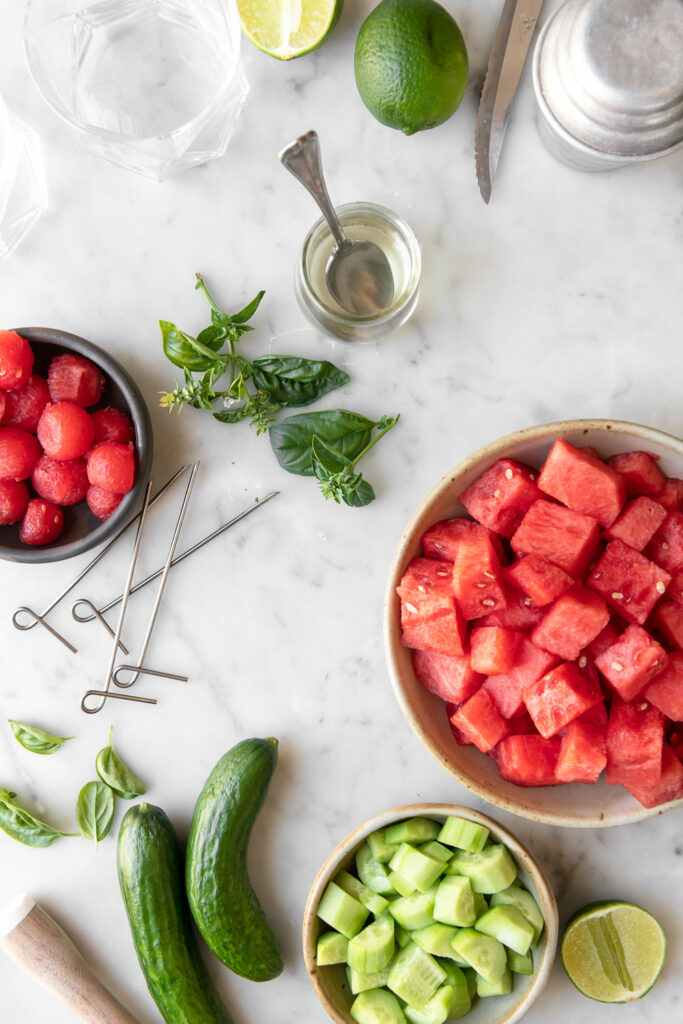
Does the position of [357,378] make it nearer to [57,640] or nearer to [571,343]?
[571,343]

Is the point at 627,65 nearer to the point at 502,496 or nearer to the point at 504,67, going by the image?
the point at 504,67

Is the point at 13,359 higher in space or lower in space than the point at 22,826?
higher

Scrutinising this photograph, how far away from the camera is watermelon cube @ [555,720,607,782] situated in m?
1.32

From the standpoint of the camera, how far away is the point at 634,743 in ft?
4.40

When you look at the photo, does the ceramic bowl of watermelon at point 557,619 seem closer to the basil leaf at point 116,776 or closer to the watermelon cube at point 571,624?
the watermelon cube at point 571,624

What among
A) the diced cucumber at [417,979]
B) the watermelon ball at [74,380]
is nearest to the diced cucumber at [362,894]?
the diced cucumber at [417,979]

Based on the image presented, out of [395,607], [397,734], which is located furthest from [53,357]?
[397,734]

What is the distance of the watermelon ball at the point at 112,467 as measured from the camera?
146cm

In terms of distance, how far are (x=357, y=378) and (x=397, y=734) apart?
71cm

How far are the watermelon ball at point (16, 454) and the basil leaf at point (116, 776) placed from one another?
580mm

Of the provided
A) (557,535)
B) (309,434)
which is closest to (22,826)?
(309,434)

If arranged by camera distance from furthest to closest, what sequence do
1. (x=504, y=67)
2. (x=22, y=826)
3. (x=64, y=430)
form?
(x=22, y=826), (x=504, y=67), (x=64, y=430)

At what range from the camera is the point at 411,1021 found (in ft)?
4.95

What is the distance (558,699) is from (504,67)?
1.17 metres
